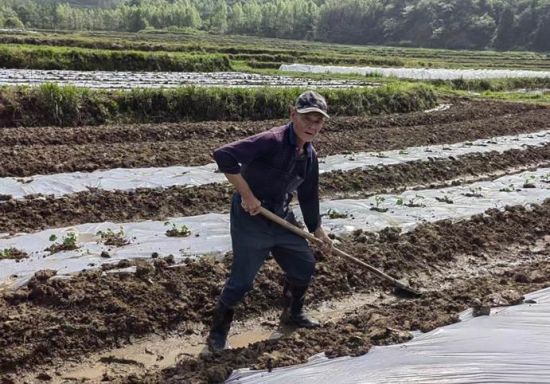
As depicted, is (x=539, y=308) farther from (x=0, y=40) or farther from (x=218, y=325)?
(x=0, y=40)

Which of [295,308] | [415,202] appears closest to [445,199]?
[415,202]

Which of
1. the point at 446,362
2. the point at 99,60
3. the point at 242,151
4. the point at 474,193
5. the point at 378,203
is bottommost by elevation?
the point at 99,60

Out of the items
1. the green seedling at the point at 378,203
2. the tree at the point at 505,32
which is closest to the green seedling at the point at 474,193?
the green seedling at the point at 378,203

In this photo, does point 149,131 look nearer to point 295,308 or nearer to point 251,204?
point 295,308

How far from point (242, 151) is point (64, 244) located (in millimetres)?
2557

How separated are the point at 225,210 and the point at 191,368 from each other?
335cm

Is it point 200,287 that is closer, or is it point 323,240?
point 323,240

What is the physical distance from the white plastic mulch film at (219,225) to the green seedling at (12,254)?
0.07 meters

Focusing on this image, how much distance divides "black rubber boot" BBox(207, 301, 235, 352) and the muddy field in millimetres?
150

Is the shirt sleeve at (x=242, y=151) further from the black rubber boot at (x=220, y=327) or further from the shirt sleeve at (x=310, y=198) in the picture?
the black rubber boot at (x=220, y=327)

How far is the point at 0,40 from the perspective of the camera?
93.1ft

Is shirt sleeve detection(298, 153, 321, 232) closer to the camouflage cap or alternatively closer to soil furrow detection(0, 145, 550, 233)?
the camouflage cap

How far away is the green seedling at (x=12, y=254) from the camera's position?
16.6ft

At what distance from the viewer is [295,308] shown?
4492mm
